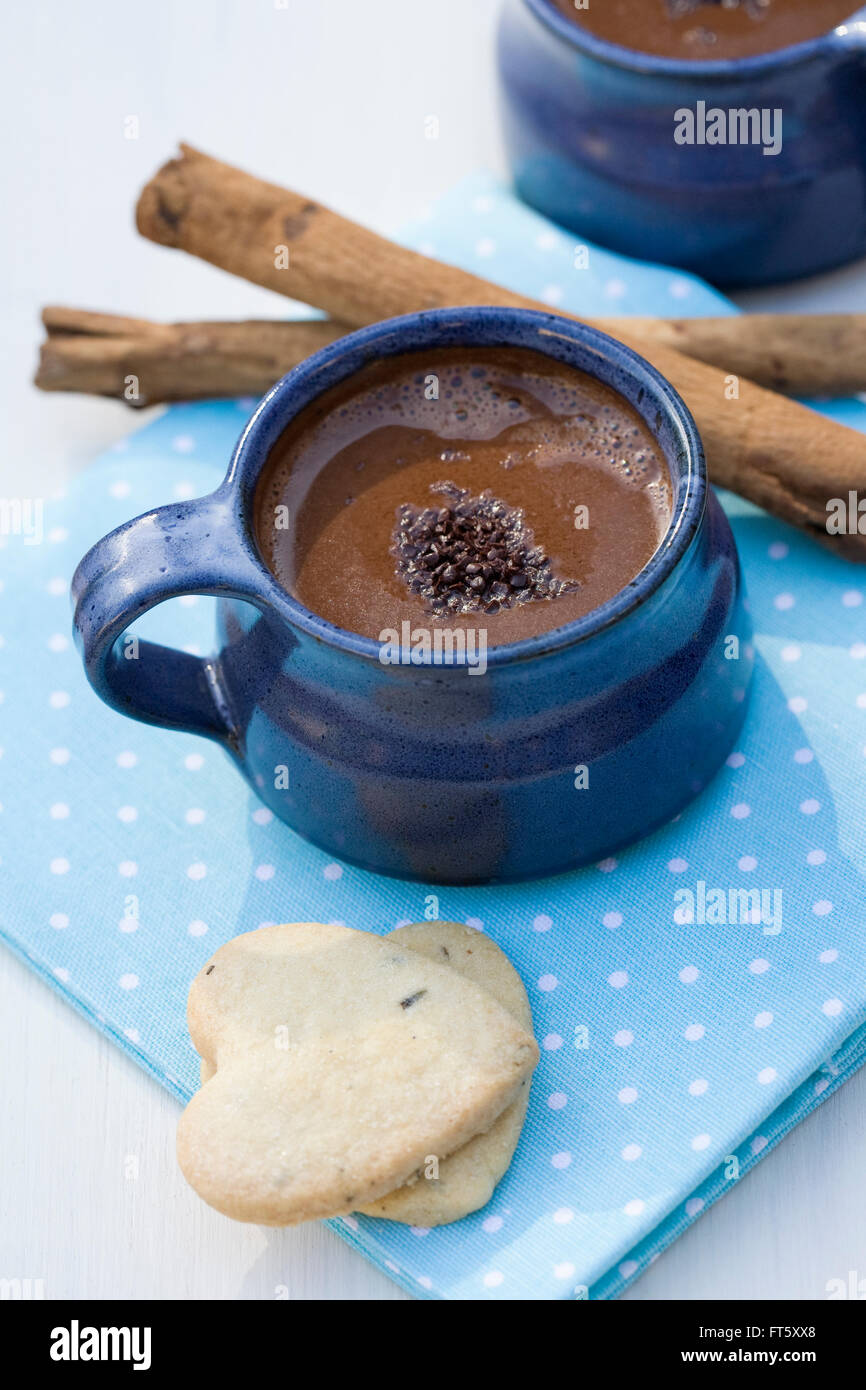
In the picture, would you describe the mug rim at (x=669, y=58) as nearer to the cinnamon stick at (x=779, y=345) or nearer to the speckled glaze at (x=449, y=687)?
the cinnamon stick at (x=779, y=345)

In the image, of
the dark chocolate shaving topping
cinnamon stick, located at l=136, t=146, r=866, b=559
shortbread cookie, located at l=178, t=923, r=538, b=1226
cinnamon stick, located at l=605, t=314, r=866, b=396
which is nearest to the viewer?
shortbread cookie, located at l=178, t=923, r=538, b=1226

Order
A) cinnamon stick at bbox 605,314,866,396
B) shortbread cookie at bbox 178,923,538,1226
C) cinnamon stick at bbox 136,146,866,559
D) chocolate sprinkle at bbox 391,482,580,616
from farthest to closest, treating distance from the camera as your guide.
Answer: cinnamon stick at bbox 605,314,866,396 → cinnamon stick at bbox 136,146,866,559 → chocolate sprinkle at bbox 391,482,580,616 → shortbread cookie at bbox 178,923,538,1226

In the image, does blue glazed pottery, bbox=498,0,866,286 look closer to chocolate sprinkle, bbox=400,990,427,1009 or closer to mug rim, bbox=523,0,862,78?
mug rim, bbox=523,0,862,78

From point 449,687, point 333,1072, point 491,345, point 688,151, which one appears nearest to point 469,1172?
point 333,1072

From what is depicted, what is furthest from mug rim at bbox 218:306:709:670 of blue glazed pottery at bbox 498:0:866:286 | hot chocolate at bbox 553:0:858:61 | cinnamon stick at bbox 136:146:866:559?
hot chocolate at bbox 553:0:858:61

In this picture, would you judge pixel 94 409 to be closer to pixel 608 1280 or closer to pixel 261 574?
pixel 261 574

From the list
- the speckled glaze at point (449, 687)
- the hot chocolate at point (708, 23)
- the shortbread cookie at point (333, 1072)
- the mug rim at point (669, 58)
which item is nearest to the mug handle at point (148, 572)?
the speckled glaze at point (449, 687)

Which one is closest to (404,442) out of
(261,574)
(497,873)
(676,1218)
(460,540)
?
(460,540)

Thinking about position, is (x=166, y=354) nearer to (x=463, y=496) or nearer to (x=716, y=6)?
(x=463, y=496)
